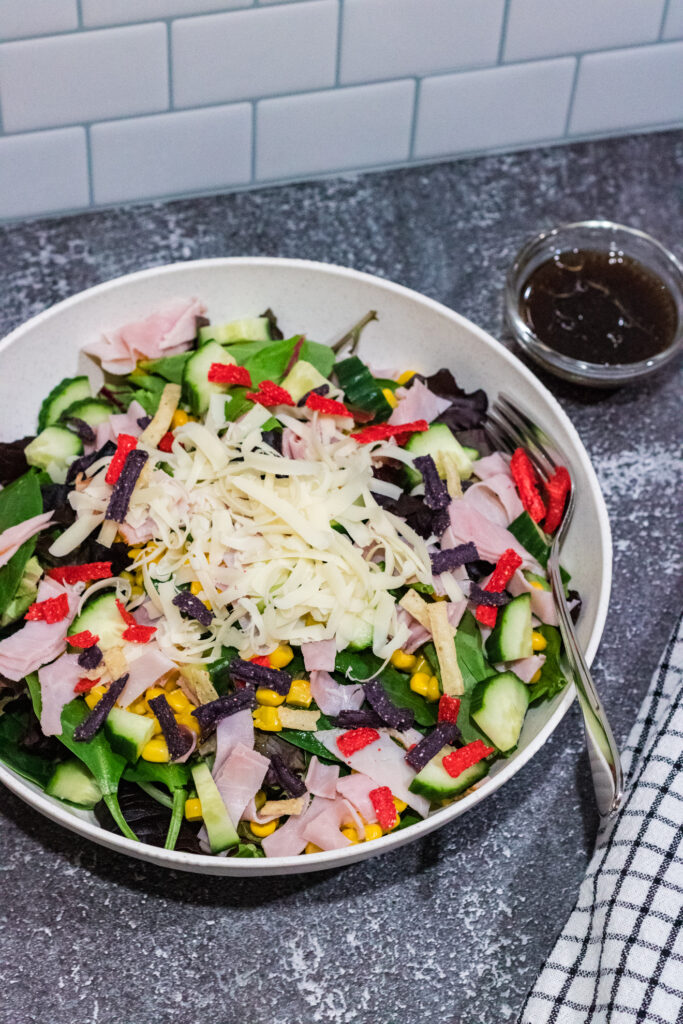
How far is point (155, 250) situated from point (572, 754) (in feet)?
4.15

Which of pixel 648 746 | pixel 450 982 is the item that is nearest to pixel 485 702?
pixel 648 746

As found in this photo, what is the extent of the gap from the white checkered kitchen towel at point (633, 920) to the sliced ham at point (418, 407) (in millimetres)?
597

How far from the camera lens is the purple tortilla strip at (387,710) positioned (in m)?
Result: 1.73

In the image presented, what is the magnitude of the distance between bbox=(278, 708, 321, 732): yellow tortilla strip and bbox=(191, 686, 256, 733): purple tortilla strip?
52mm

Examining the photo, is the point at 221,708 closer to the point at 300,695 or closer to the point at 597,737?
the point at 300,695

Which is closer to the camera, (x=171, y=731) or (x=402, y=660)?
(x=171, y=731)

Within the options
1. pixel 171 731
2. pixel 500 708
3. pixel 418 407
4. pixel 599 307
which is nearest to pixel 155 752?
pixel 171 731

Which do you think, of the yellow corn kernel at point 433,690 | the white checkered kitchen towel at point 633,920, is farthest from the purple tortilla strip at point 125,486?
the white checkered kitchen towel at point 633,920

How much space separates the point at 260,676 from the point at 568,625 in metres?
0.48

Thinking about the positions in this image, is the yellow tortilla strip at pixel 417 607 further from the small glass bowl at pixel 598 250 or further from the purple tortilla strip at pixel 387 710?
the small glass bowl at pixel 598 250

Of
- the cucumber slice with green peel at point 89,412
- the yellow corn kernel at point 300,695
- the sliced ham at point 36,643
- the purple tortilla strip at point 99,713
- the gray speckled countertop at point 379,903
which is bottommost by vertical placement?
the gray speckled countertop at point 379,903

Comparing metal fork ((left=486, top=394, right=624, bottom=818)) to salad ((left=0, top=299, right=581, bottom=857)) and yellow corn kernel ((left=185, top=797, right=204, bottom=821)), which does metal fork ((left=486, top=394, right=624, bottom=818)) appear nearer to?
salad ((left=0, top=299, right=581, bottom=857))

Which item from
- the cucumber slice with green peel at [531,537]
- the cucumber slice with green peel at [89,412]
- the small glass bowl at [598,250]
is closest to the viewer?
the cucumber slice with green peel at [531,537]

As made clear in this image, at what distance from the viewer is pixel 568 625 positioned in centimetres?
181
